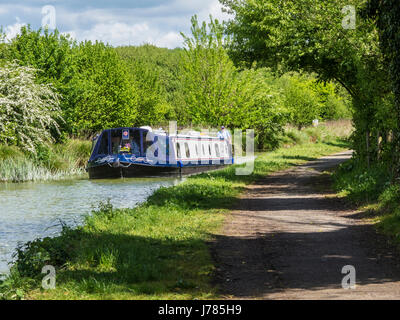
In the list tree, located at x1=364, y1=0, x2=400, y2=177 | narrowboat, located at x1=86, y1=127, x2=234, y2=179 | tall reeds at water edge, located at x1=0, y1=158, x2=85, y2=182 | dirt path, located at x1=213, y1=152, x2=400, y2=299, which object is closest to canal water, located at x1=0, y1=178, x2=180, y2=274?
narrowboat, located at x1=86, y1=127, x2=234, y2=179

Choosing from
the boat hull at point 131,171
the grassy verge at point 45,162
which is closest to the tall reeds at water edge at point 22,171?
the grassy verge at point 45,162

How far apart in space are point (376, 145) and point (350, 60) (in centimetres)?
265

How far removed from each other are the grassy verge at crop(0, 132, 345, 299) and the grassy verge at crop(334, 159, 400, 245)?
3319 mm

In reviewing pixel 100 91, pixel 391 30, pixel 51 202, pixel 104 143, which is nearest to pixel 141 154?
pixel 104 143

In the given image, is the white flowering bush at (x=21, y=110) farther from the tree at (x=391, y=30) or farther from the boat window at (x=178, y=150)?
the tree at (x=391, y=30)

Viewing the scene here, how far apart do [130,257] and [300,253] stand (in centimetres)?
273

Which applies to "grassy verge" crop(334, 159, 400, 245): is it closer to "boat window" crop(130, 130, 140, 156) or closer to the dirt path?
the dirt path

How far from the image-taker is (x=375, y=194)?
13148 mm

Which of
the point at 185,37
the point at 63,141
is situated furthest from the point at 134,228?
the point at 185,37

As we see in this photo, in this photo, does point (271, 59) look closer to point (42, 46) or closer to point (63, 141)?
point (63, 141)

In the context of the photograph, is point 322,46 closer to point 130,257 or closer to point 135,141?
point 130,257

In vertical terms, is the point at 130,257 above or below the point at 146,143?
below

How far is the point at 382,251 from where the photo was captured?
339 inches

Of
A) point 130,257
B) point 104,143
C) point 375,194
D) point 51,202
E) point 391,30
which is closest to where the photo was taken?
point 130,257
